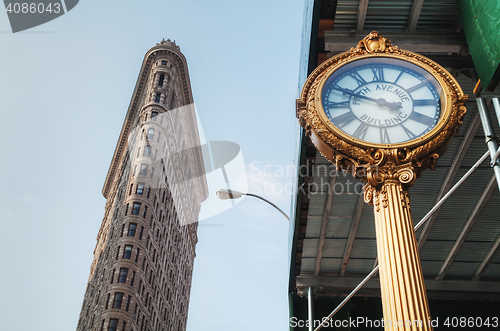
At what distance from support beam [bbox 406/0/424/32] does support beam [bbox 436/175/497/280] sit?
586 cm

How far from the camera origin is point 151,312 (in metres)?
70.6

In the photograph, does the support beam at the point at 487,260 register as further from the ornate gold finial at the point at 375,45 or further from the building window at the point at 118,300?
the building window at the point at 118,300

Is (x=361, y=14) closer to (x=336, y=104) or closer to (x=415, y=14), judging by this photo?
(x=415, y=14)

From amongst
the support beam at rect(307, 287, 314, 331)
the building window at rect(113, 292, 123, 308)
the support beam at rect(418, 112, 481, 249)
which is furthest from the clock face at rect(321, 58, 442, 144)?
the building window at rect(113, 292, 123, 308)

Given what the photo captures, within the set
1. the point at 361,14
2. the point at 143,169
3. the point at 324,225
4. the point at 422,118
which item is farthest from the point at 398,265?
the point at 143,169

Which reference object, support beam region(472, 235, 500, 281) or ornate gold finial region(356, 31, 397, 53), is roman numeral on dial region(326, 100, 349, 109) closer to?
ornate gold finial region(356, 31, 397, 53)

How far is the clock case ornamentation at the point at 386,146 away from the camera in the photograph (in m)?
5.33

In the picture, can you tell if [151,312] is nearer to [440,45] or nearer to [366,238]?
[366,238]

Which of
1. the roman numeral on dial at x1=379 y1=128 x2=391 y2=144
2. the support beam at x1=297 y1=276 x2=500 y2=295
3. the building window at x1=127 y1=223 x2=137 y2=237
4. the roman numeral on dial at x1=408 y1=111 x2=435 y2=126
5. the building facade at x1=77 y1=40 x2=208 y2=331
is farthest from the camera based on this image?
the building window at x1=127 y1=223 x2=137 y2=237

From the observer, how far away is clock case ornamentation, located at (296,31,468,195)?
17.5 feet

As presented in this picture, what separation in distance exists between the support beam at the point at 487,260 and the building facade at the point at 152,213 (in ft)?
168

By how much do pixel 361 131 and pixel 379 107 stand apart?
0.44 meters

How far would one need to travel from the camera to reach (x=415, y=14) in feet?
Result: 30.3

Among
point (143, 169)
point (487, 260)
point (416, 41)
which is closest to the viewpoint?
point (416, 41)
